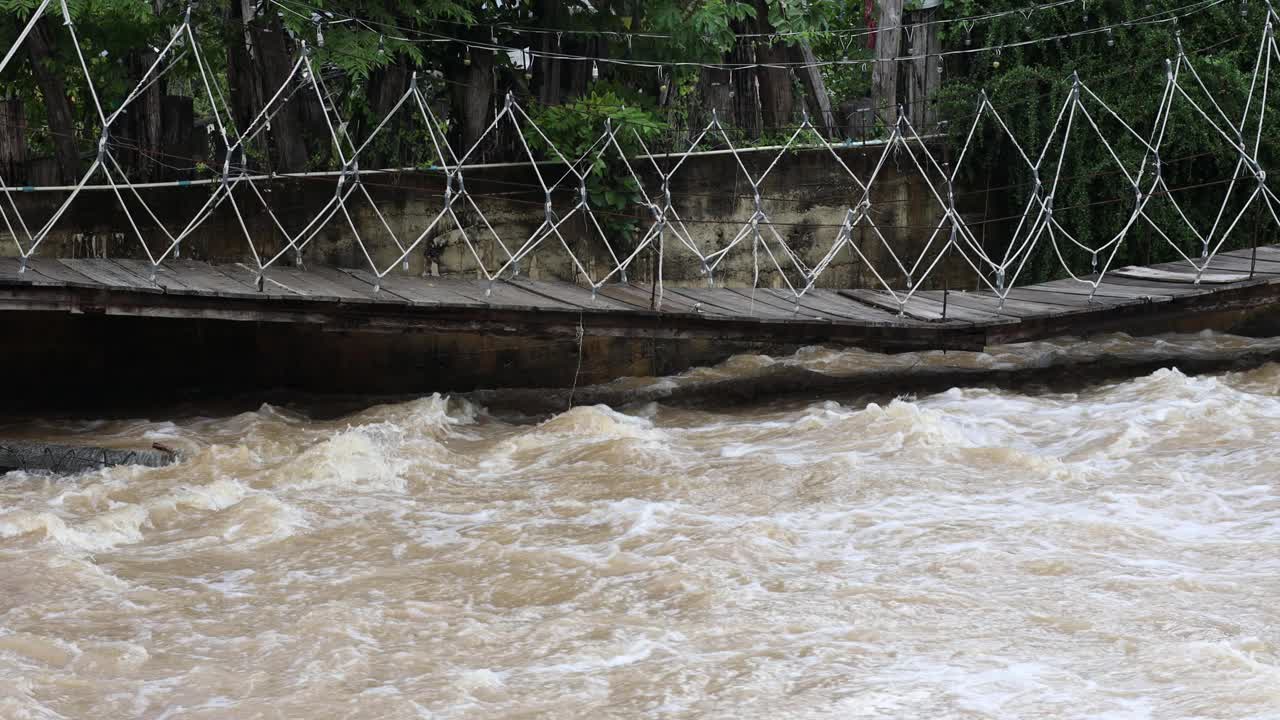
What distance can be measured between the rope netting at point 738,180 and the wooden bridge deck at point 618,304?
→ 205mm

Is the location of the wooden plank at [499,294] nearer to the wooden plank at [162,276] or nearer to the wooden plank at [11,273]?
the wooden plank at [162,276]

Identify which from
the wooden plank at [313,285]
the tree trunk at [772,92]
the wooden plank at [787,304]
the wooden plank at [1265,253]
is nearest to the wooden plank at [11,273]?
the wooden plank at [313,285]

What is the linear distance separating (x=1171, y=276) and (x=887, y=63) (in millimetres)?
2917

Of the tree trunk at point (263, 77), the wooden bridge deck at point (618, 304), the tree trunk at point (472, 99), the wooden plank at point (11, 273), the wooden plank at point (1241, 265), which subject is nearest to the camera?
the wooden plank at point (11, 273)

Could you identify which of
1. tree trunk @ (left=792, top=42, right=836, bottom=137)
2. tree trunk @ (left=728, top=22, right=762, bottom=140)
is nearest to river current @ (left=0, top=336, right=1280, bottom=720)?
tree trunk @ (left=728, top=22, right=762, bottom=140)

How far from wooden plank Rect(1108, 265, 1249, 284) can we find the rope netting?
9 centimetres

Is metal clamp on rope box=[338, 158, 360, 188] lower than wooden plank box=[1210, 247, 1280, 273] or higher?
higher

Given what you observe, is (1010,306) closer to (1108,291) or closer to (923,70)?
(1108,291)

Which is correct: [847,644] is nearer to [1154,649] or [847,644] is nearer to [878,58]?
[1154,649]

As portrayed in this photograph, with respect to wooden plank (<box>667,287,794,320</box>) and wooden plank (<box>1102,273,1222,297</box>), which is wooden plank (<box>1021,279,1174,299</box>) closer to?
wooden plank (<box>1102,273,1222,297</box>)

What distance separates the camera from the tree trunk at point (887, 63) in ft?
36.4

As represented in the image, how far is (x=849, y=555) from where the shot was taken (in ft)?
17.9

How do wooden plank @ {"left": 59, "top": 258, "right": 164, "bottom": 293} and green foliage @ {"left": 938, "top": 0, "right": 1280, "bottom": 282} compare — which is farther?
green foliage @ {"left": 938, "top": 0, "right": 1280, "bottom": 282}

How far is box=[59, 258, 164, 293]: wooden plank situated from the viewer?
724cm
